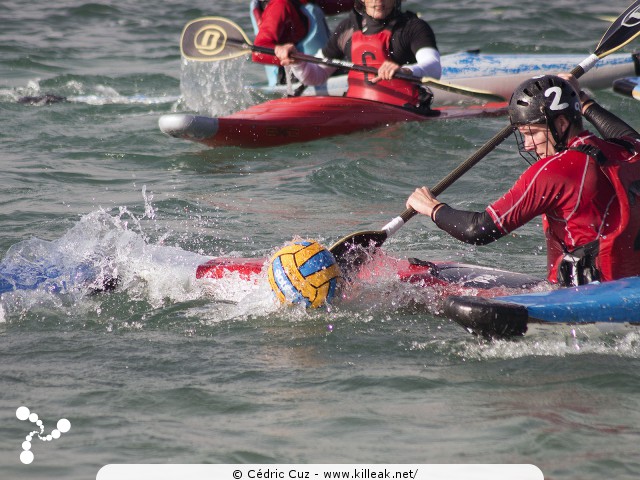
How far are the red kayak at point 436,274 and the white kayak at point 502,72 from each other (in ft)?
18.4

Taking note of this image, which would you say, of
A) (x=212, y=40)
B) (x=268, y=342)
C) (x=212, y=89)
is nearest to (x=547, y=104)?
(x=268, y=342)

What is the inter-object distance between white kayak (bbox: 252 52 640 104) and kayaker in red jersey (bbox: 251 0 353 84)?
23.0 inches

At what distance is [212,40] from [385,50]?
173 centimetres

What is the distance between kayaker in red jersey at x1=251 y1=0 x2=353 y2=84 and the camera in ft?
30.2

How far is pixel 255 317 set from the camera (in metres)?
5.00

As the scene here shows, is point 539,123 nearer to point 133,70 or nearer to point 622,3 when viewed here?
point 133,70

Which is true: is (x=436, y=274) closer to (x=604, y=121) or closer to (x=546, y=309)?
(x=546, y=309)

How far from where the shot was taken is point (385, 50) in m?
8.51

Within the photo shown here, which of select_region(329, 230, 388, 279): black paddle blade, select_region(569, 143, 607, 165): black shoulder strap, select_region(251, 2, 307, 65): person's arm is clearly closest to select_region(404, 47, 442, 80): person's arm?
select_region(251, 2, 307, 65): person's arm

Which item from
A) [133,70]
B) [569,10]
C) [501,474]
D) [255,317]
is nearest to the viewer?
[501,474]

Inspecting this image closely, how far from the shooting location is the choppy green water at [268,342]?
367 cm

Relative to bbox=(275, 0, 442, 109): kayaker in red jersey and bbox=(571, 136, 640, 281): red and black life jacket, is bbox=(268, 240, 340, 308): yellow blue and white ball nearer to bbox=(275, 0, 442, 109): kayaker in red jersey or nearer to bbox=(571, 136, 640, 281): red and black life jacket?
bbox=(571, 136, 640, 281): red and black life jacket

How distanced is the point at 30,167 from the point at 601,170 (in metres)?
5.45

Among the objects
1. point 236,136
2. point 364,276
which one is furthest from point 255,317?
point 236,136
